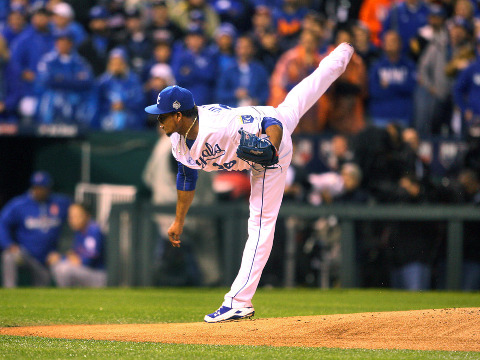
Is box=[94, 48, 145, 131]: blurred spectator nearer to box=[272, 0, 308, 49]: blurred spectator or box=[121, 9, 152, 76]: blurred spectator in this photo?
box=[121, 9, 152, 76]: blurred spectator

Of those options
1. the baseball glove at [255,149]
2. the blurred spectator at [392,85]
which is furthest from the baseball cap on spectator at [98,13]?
the baseball glove at [255,149]

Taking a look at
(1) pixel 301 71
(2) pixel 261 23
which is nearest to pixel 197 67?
(2) pixel 261 23

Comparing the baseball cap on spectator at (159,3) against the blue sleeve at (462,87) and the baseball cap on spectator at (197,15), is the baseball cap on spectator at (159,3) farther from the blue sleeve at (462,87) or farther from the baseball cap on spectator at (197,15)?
the blue sleeve at (462,87)

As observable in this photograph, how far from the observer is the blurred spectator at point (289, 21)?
42.9 ft

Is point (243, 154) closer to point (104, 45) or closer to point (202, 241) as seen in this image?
point (202, 241)

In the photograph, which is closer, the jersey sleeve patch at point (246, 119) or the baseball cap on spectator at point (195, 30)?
the jersey sleeve patch at point (246, 119)

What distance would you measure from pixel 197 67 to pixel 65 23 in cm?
229

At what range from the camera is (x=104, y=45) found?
1423cm

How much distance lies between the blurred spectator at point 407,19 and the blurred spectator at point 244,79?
1.97 m

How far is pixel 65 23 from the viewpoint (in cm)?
1321

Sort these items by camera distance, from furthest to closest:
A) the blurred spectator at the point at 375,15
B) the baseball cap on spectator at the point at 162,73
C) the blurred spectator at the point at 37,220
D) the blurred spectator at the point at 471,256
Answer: the blurred spectator at the point at 375,15, the baseball cap on spectator at the point at 162,73, the blurred spectator at the point at 37,220, the blurred spectator at the point at 471,256

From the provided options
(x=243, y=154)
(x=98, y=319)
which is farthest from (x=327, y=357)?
(x=98, y=319)

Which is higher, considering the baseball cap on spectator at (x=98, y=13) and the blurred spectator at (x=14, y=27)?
the baseball cap on spectator at (x=98, y=13)

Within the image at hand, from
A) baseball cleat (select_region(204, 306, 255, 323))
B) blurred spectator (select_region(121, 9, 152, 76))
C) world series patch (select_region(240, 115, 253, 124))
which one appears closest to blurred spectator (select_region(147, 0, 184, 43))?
blurred spectator (select_region(121, 9, 152, 76))
